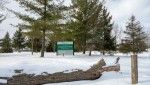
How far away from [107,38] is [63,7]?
53.6ft

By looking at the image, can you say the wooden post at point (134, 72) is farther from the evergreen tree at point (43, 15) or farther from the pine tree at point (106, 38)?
the pine tree at point (106, 38)

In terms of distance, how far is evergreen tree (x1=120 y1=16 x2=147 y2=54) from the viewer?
50344 mm

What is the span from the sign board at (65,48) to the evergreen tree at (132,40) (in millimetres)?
18807

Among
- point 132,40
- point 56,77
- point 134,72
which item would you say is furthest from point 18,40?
point 134,72

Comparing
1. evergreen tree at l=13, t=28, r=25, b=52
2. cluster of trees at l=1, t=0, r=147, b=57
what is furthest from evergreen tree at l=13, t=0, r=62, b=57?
evergreen tree at l=13, t=28, r=25, b=52

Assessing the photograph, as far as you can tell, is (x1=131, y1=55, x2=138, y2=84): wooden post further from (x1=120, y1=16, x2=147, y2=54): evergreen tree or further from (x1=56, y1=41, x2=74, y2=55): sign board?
(x1=120, y1=16, x2=147, y2=54): evergreen tree

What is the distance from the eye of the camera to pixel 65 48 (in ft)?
108

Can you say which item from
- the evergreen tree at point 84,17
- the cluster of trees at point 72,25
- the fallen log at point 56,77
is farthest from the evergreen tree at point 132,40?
the fallen log at point 56,77

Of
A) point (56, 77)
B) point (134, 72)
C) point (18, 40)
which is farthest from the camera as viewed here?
point (18, 40)

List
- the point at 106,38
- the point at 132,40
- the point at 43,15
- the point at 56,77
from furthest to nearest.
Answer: the point at 132,40 < the point at 106,38 < the point at 43,15 < the point at 56,77

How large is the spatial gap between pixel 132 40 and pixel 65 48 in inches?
899

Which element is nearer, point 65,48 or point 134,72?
point 134,72

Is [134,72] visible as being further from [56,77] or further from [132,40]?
[132,40]

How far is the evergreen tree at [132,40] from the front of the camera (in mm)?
50344
